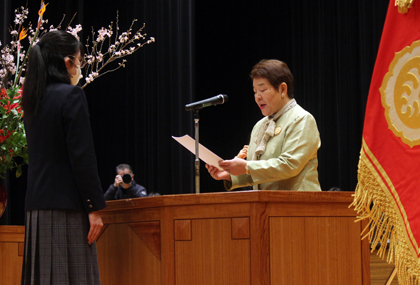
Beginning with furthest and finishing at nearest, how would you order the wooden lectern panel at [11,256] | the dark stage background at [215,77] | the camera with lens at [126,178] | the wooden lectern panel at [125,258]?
the dark stage background at [215,77] → the camera with lens at [126,178] → the wooden lectern panel at [11,256] → the wooden lectern panel at [125,258]

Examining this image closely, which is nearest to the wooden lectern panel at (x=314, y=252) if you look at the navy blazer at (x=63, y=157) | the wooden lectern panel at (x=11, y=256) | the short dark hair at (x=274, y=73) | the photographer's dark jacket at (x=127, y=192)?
the navy blazer at (x=63, y=157)

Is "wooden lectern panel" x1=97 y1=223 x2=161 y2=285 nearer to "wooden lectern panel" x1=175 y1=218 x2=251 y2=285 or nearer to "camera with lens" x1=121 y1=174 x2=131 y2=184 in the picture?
"wooden lectern panel" x1=175 y1=218 x2=251 y2=285

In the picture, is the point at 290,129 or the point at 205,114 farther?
the point at 205,114

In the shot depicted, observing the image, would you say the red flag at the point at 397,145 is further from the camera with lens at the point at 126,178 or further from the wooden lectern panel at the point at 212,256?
the camera with lens at the point at 126,178

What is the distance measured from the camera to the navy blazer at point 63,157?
184 cm

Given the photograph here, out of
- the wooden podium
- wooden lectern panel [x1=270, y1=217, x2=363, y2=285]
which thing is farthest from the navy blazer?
wooden lectern panel [x1=270, y1=217, x2=363, y2=285]

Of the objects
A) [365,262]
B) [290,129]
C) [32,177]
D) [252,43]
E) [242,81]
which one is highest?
[252,43]

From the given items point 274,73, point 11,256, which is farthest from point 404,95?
point 11,256

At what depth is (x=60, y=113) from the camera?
1885mm

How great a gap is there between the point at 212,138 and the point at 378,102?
5260mm

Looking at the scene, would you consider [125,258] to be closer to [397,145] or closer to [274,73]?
[274,73]

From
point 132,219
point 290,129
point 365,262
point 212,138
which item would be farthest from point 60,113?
point 212,138

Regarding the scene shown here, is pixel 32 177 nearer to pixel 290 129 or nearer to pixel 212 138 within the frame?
pixel 290 129

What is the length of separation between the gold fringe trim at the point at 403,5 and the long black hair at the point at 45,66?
1.15 m
